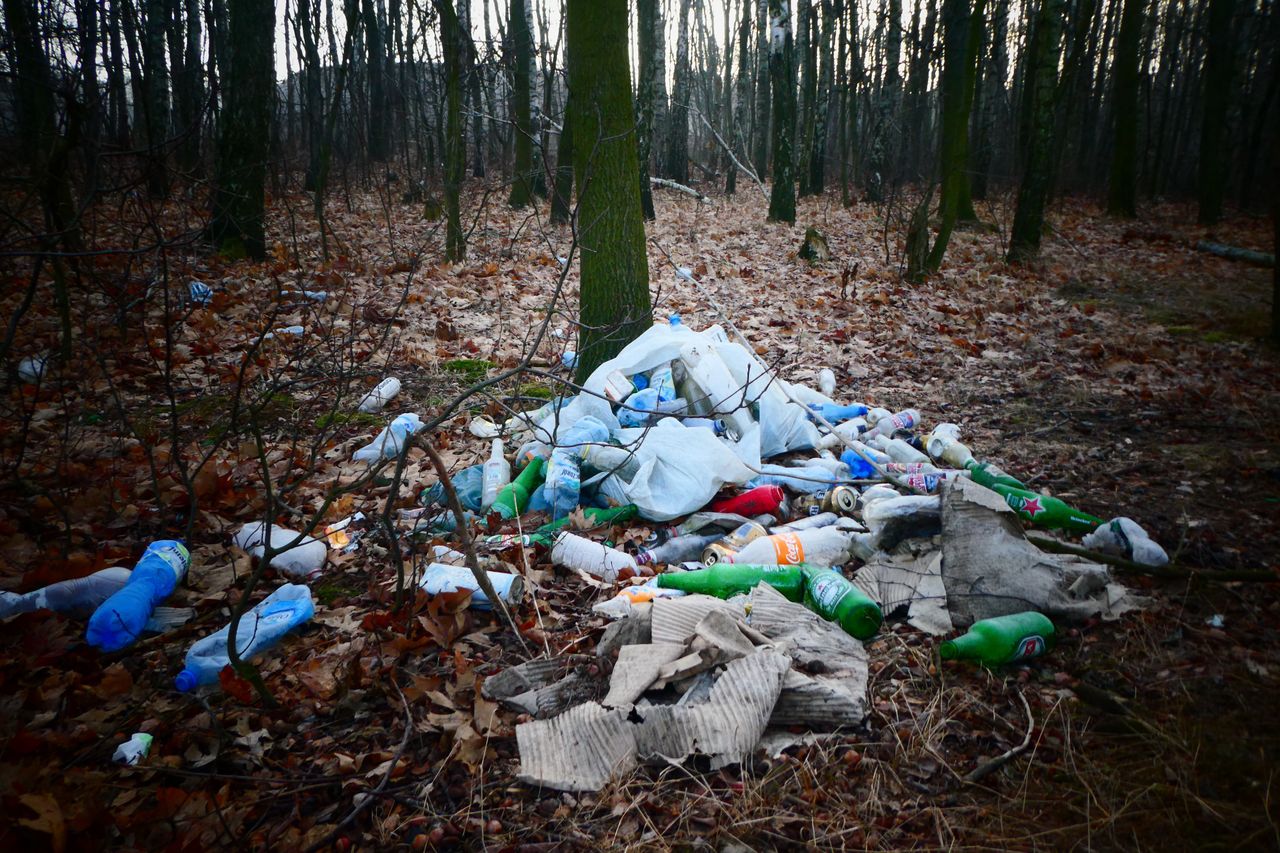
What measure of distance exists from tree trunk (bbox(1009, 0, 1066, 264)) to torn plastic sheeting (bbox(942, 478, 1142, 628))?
329 inches

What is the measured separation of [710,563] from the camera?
2.97 meters

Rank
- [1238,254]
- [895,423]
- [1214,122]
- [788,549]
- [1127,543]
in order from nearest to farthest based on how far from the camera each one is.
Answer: [1127,543], [788,549], [895,423], [1238,254], [1214,122]

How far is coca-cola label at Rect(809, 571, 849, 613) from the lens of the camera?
2.50m

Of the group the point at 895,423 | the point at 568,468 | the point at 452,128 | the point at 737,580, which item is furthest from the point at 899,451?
the point at 452,128

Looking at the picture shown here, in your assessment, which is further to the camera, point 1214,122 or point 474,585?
point 1214,122

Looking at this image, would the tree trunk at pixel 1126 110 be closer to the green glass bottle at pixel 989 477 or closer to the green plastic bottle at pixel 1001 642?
the green glass bottle at pixel 989 477

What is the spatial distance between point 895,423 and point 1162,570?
77.3 inches

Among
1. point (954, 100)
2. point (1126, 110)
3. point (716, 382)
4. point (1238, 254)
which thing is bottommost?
point (716, 382)

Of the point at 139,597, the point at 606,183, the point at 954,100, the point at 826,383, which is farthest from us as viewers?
the point at 954,100

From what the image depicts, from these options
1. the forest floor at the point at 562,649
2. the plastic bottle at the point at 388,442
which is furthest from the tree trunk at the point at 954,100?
the plastic bottle at the point at 388,442

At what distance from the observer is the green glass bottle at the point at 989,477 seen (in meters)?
3.33

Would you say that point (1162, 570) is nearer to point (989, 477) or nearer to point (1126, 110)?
Result: point (989, 477)

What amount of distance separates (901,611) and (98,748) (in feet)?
8.90

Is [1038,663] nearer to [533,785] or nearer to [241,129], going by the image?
[533,785]
